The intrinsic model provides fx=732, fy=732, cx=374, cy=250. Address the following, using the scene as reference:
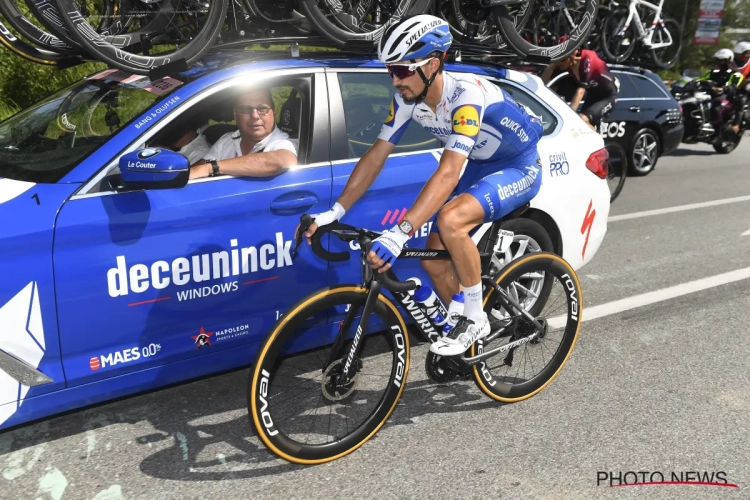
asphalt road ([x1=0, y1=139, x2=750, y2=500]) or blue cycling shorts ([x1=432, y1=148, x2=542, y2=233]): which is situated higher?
blue cycling shorts ([x1=432, y1=148, x2=542, y2=233])

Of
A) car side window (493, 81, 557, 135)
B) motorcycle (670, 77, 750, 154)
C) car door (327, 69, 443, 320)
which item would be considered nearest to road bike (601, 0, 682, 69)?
motorcycle (670, 77, 750, 154)

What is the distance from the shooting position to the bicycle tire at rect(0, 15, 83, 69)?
409cm

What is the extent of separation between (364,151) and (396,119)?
0.58m

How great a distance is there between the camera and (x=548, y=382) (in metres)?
4.17

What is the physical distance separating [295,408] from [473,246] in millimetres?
1236

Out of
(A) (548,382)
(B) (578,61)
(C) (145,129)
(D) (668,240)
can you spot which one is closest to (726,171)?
(B) (578,61)

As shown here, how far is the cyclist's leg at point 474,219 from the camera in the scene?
337cm

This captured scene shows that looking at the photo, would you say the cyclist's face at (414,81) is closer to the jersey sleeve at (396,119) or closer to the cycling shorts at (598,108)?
the jersey sleeve at (396,119)

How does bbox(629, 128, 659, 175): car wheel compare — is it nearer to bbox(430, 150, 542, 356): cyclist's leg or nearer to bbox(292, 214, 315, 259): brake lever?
bbox(430, 150, 542, 356): cyclist's leg

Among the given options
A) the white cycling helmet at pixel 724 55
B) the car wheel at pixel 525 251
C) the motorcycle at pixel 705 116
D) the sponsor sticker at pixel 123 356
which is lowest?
the motorcycle at pixel 705 116

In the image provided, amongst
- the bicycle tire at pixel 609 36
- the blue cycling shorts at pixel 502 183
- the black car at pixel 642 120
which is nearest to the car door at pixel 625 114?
the black car at pixel 642 120

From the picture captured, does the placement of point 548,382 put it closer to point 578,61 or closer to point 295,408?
point 295,408

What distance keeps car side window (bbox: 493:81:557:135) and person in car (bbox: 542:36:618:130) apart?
13.3 feet

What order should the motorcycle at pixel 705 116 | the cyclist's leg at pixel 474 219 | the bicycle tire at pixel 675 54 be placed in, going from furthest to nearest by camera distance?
the motorcycle at pixel 705 116 → the bicycle tire at pixel 675 54 → the cyclist's leg at pixel 474 219
